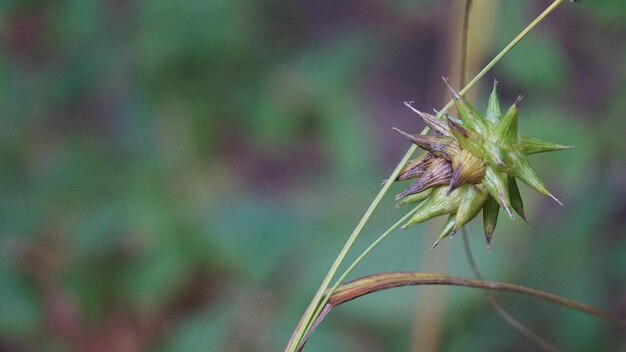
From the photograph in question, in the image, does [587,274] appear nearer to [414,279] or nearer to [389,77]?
[414,279]

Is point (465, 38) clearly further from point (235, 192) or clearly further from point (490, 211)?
point (235, 192)

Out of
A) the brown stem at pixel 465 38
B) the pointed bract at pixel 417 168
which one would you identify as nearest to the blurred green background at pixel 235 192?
the brown stem at pixel 465 38

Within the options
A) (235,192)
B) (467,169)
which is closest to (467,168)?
(467,169)

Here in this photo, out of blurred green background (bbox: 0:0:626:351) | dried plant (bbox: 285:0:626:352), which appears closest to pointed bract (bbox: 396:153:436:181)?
dried plant (bbox: 285:0:626:352)

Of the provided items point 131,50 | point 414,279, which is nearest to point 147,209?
point 131,50

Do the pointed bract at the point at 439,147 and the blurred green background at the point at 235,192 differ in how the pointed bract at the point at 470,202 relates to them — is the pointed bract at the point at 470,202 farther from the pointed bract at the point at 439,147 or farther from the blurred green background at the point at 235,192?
the blurred green background at the point at 235,192

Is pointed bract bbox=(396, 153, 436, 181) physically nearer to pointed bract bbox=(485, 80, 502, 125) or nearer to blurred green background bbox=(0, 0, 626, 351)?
pointed bract bbox=(485, 80, 502, 125)
